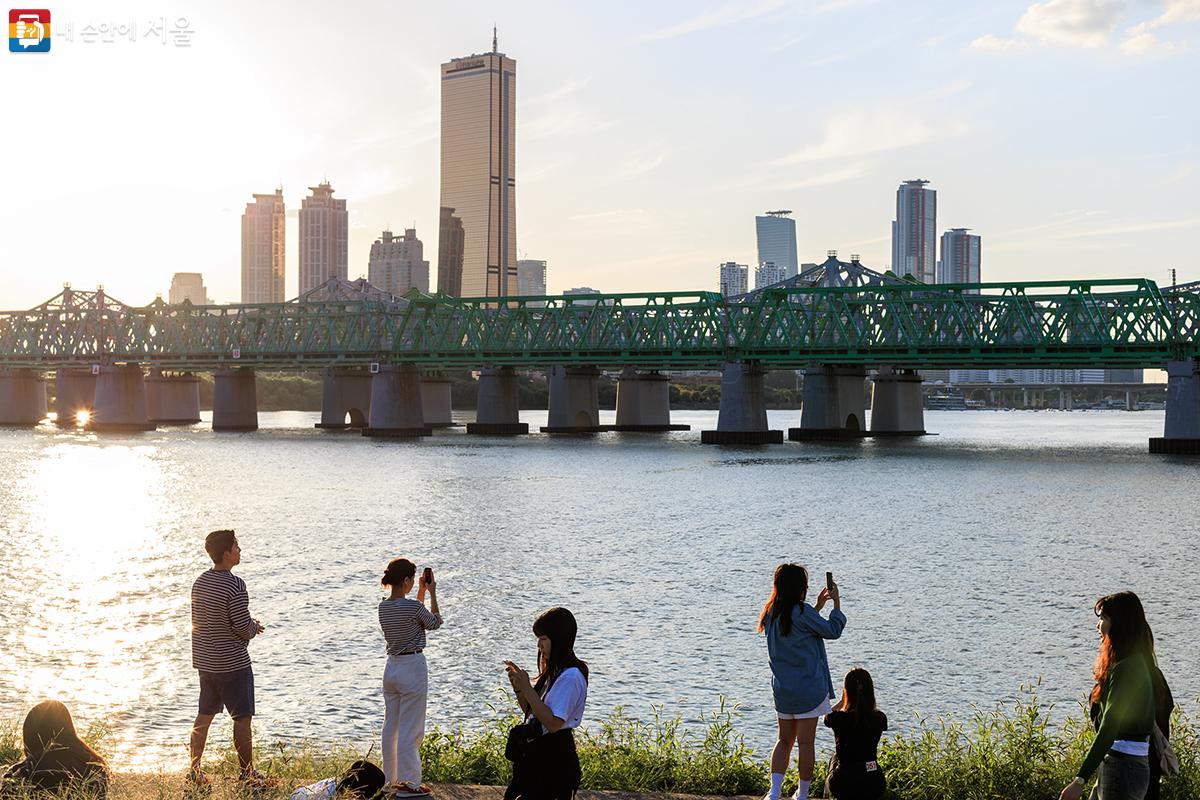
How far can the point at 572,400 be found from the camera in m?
163

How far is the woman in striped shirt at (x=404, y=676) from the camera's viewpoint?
13523 mm

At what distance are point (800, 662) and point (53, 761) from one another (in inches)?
287


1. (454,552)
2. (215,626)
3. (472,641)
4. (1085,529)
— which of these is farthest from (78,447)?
(215,626)

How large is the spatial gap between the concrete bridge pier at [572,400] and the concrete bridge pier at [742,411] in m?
28.1

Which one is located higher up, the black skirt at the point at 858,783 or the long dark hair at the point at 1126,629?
the long dark hair at the point at 1126,629

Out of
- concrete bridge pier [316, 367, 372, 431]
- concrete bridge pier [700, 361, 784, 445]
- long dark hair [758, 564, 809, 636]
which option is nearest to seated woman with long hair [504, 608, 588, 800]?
long dark hair [758, 564, 809, 636]

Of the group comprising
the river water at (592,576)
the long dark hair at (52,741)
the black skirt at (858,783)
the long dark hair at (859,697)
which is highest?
the long dark hair at (859,697)

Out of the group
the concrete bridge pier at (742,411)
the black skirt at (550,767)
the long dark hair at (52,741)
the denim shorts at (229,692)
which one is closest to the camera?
the black skirt at (550,767)

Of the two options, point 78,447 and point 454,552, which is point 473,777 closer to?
point 454,552

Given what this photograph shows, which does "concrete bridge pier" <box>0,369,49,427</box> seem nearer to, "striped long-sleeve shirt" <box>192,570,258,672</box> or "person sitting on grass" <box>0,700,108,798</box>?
"striped long-sleeve shirt" <box>192,570,258,672</box>

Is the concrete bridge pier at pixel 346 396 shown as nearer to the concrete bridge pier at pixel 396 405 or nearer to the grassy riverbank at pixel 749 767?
the concrete bridge pier at pixel 396 405

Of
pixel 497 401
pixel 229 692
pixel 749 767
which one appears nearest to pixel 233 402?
pixel 497 401

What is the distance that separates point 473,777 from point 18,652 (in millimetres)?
15750

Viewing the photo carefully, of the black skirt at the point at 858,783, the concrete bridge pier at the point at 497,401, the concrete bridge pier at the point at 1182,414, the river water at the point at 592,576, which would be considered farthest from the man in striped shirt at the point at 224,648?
the concrete bridge pier at the point at 497,401
